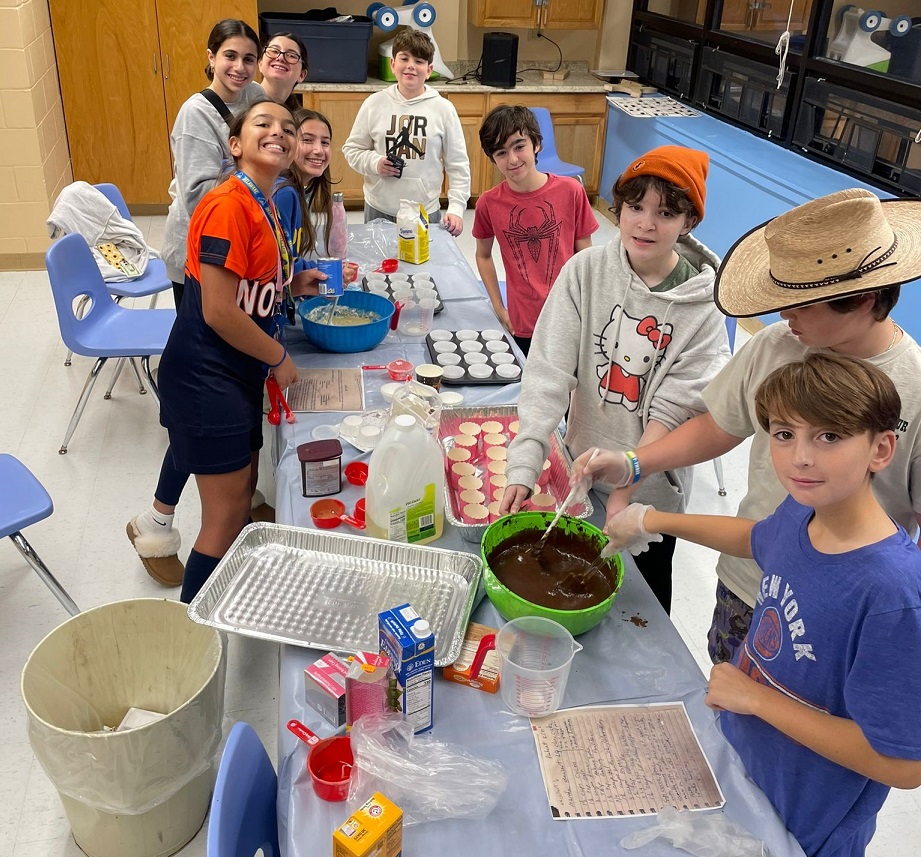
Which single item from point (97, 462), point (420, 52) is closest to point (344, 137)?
point (420, 52)

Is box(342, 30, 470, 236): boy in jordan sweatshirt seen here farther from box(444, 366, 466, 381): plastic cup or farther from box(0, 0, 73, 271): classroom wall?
box(0, 0, 73, 271): classroom wall

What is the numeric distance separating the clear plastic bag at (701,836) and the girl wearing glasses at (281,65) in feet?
7.99

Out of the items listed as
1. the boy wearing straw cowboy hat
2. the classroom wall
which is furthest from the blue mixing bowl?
the classroom wall

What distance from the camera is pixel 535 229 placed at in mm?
2805

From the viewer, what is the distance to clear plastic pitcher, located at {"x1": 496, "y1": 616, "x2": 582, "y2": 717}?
1.30m

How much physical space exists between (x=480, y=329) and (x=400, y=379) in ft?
1.51

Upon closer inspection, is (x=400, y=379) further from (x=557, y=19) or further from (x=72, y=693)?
(x=557, y=19)

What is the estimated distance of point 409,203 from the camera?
3162 millimetres

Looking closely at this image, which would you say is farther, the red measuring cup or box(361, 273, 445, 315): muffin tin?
box(361, 273, 445, 315): muffin tin

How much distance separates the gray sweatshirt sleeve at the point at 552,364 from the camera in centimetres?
172

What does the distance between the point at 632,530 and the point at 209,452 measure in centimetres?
108

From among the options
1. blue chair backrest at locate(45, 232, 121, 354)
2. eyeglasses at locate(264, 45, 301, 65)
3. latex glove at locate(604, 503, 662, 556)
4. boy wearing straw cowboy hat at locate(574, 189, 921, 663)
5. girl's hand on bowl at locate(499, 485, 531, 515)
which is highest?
eyeglasses at locate(264, 45, 301, 65)

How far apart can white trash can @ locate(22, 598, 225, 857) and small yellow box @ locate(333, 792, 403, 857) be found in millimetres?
612

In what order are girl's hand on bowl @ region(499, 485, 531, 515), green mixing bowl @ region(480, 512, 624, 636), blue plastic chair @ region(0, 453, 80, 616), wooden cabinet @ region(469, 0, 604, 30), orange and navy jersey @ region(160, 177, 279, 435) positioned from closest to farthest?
green mixing bowl @ region(480, 512, 624, 636), girl's hand on bowl @ region(499, 485, 531, 515), orange and navy jersey @ region(160, 177, 279, 435), blue plastic chair @ region(0, 453, 80, 616), wooden cabinet @ region(469, 0, 604, 30)
